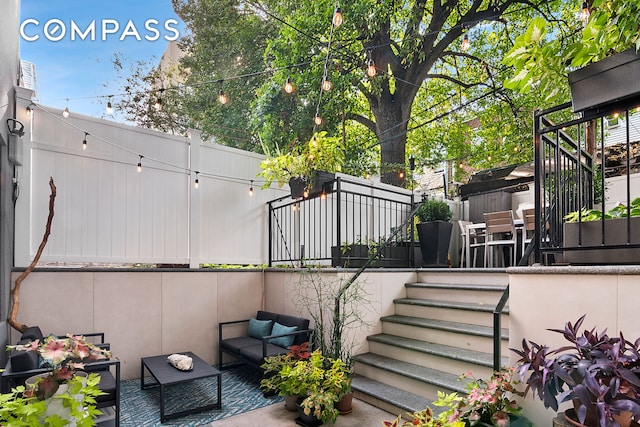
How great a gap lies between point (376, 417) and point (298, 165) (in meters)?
3.23

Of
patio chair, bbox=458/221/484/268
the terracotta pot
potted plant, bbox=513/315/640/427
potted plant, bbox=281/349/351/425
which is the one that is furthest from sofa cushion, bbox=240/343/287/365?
patio chair, bbox=458/221/484/268

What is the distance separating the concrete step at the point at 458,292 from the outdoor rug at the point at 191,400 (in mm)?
2062

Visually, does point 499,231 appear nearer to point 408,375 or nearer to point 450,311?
point 450,311

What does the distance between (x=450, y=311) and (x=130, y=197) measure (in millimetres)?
4324

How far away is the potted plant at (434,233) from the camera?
612 centimetres

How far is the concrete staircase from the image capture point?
3320 millimetres

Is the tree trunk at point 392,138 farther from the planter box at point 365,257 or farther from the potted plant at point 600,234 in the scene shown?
the potted plant at point 600,234

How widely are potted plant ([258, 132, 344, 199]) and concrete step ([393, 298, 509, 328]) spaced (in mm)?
1821

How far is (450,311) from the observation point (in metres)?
4.04

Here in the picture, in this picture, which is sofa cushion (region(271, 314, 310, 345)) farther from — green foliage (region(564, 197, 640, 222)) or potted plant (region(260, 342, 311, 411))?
green foliage (region(564, 197, 640, 222))

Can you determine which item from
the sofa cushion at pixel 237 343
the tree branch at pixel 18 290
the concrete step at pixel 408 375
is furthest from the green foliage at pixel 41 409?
the sofa cushion at pixel 237 343

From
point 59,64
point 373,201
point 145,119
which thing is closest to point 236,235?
point 373,201

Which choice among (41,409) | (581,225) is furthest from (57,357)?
(581,225)

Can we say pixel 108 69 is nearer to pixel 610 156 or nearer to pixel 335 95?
pixel 335 95
